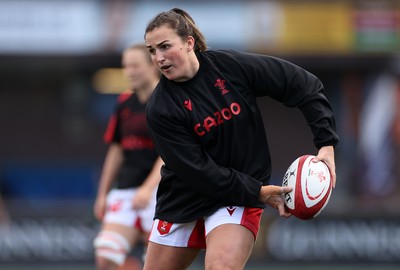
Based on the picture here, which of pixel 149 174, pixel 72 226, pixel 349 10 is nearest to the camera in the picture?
pixel 149 174

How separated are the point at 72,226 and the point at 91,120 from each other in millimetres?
6931

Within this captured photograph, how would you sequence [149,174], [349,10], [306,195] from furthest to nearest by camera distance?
[349,10], [149,174], [306,195]

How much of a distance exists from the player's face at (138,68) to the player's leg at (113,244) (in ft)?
3.83

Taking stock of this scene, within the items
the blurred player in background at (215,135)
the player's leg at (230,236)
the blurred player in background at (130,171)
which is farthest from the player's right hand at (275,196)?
the blurred player in background at (130,171)

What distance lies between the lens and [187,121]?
527 centimetres

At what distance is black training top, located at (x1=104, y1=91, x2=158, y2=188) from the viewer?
7477 millimetres

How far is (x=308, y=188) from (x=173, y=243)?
2.96ft

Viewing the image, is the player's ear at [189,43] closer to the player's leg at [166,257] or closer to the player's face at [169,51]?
the player's face at [169,51]

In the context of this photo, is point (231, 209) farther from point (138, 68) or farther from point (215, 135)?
point (138, 68)

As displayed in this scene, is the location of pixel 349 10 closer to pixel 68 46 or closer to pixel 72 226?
pixel 68 46

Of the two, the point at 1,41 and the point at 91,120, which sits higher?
the point at 1,41


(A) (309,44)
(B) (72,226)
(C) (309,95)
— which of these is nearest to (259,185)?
(C) (309,95)

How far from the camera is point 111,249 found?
739 cm

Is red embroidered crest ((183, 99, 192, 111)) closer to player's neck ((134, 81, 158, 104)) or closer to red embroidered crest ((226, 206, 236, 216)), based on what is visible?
red embroidered crest ((226, 206, 236, 216))
